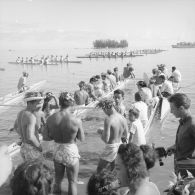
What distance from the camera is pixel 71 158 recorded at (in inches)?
221

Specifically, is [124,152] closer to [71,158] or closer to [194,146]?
[194,146]

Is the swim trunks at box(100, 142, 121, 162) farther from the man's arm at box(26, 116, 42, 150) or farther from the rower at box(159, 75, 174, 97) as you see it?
the rower at box(159, 75, 174, 97)

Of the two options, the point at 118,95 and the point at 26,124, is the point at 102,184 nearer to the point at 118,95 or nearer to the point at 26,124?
the point at 26,124

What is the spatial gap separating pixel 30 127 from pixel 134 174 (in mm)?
2785

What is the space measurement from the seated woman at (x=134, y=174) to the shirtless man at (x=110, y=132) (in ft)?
8.45

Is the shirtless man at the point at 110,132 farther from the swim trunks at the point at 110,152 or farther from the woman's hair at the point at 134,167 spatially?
the woman's hair at the point at 134,167

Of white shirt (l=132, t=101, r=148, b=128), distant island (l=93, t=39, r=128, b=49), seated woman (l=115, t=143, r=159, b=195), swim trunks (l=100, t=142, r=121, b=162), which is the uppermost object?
distant island (l=93, t=39, r=128, b=49)

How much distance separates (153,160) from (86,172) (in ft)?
15.4

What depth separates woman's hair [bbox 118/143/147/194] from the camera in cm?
334

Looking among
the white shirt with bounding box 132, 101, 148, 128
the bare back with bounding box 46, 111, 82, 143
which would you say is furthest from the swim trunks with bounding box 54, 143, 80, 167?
the white shirt with bounding box 132, 101, 148, 128

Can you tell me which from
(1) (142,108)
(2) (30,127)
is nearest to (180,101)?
(2) (30,127)

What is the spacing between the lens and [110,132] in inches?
238

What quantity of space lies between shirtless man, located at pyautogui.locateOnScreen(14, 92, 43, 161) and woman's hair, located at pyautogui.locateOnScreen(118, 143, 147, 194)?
8.55 ft

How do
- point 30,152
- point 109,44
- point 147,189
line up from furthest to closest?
point 109,44, point 30,152, point 147,189
